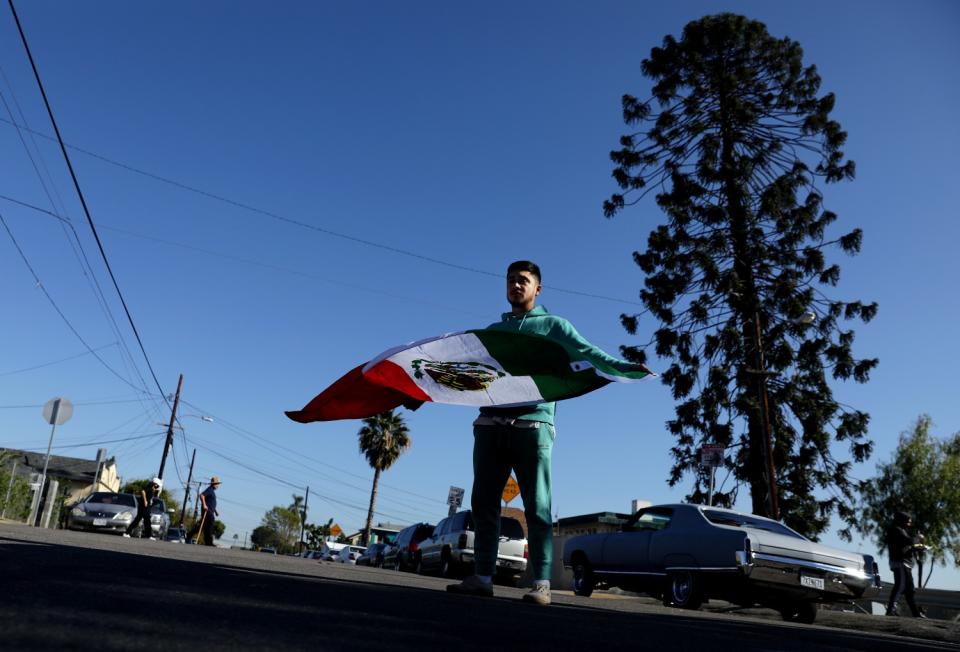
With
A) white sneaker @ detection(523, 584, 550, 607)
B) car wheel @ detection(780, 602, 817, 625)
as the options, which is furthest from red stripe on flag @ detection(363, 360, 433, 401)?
car wheel @ detection(780, 602, 817, 625)

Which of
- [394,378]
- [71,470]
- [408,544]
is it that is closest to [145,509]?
[408,544]

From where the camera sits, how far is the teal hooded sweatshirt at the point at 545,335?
4.61 metres

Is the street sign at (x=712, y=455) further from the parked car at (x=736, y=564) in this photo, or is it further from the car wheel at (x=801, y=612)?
the car wheel at (x=801, y=612)

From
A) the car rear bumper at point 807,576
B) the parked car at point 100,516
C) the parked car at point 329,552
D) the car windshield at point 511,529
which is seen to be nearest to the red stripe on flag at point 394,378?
the car rear bumper at point 807,576

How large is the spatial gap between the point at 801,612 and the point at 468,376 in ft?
20.5

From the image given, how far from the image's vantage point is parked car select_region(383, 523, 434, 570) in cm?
1873

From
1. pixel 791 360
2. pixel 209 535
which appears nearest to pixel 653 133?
pixel 791 360

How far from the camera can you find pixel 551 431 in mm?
4648

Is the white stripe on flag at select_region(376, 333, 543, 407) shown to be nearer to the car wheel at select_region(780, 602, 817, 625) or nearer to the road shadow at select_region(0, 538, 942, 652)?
the road shadow at select_region(0, 538, 942, 652)

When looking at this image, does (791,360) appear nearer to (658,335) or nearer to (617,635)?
(658,335)

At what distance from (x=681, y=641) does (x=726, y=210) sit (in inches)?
800

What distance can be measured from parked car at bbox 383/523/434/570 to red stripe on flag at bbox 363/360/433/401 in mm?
13787

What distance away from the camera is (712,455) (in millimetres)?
15188

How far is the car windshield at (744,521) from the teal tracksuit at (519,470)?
528cm
